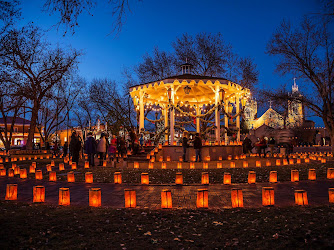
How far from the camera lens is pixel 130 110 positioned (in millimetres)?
36125

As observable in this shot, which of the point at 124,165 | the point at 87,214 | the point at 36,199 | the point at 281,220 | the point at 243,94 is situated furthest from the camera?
the point at 243,94

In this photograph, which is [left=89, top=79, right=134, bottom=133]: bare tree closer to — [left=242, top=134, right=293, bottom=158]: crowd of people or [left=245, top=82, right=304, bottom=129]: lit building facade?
[left=242, top=134, right=293, bottom=158]: crowd of people

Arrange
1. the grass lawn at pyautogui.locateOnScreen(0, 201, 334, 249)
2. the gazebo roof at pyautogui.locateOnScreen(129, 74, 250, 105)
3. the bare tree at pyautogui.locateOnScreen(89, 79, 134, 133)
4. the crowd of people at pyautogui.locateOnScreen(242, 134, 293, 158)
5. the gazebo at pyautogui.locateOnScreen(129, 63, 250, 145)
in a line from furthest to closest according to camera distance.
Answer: the bare tree at pyautogui.locateOnScreen(89, 79, 134, 133)
the crowd of people at pyautogui.locateOnScreen(242, 134, 293, 158)
the gazebo at pyautogui.locateOnScreen(129, 63, 250, 145)
the gazebo roof at pyautogui.locateOnScreen(129, 74, 250, 105)
the grass lawn at pyautogui.locateOnScreen(0, 201, 334, 249)

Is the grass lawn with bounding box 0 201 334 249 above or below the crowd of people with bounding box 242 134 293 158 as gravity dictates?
below

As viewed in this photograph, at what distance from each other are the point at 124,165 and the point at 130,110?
20618mm

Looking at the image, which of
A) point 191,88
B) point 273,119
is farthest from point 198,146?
point 273,119

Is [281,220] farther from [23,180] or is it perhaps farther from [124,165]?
[124,165]

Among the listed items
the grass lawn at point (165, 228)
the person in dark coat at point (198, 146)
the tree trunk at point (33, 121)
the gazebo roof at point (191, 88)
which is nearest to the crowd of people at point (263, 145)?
the gazebo roof at point (191, 88)

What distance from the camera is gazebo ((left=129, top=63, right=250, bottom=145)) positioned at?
766 inches

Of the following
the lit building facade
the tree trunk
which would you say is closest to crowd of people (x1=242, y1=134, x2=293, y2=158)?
the tree trunk

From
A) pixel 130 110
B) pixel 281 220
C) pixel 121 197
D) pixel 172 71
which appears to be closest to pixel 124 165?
pixel 121 197

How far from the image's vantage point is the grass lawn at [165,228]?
401 centimetres

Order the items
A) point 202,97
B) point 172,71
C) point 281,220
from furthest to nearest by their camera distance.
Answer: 1. point 172,71
2. point 202,97
3. point 281,220

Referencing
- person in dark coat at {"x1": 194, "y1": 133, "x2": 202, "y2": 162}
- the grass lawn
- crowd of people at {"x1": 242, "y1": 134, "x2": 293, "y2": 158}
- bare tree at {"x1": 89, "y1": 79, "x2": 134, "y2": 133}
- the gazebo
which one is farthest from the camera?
bare tree at {"x1": 89, "y1": 79, "x2": 134, "y2": 133}
